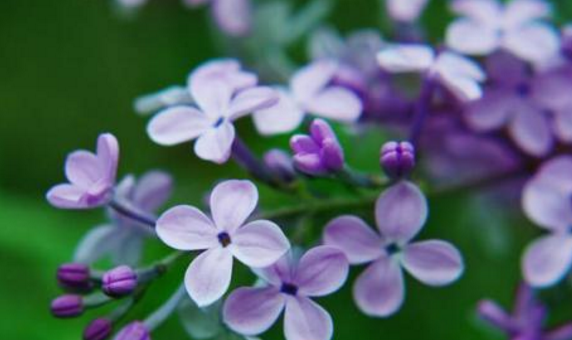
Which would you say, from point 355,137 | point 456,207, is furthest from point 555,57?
point 456,207

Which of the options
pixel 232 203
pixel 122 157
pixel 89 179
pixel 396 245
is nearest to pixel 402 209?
pixel 396 245

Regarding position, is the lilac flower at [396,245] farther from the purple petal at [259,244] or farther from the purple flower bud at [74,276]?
the purple flower bud at [74,276]

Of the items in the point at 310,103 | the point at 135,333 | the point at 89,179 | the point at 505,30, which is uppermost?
the point at 505,30

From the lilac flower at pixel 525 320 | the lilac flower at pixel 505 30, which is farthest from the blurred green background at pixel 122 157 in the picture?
the lilac flower at pixel 505 30

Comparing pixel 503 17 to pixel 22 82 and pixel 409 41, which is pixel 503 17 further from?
pixel 22 82

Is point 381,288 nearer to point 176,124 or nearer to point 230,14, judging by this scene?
point 176,124

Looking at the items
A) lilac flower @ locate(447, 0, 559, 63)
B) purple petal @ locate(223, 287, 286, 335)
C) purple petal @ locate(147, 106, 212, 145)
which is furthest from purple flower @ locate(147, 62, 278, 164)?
lilac flower @ locate(447, 0, 559, 63)
